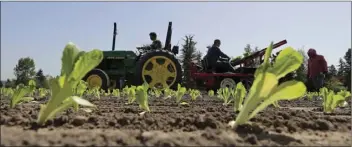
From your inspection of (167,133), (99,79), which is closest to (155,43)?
(99,79)

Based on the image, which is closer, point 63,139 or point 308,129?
point 63,139

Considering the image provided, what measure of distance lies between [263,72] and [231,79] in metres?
7.47

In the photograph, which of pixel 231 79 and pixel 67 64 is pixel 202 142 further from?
pixel 231 79

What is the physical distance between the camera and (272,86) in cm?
178

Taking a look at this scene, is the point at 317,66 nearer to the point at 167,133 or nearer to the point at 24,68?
the point at 167,133

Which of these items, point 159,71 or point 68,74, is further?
point 159,71

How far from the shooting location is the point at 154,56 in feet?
27.0

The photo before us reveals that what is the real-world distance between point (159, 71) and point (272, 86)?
6628 mm

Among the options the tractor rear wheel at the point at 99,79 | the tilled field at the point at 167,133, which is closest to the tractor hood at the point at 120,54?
the tractor rear wheel at the point at 99,79

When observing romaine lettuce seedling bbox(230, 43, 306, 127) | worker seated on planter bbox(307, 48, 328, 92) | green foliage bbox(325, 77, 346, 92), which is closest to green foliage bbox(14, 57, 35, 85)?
green foliage bbox(325, 77, 346, 92)

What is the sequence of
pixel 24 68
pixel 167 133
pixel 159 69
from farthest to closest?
pixel 24 68 < pixel 159 69 < pixel 167 133

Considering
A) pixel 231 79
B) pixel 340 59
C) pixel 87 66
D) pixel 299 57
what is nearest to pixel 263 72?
pixel 299 57

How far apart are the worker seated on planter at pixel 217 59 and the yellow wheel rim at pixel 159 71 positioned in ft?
3.95

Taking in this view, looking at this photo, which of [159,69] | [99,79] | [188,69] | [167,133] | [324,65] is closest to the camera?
[167,133]
